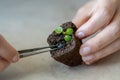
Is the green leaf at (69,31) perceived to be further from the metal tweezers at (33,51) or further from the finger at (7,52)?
the finger at (7,52)

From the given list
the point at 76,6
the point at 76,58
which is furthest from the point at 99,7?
the point at 76,6

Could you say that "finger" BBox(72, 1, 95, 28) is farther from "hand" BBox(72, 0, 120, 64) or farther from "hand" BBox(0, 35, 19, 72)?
"hand" BBox(0, 35, 19, 72)

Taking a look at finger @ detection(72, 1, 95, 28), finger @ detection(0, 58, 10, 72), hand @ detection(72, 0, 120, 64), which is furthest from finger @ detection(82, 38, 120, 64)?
finger @ detection(0, 58, 10, 72)

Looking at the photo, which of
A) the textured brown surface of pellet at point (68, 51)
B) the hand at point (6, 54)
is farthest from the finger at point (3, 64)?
the textured brown surface of pellet at point (68, 51)

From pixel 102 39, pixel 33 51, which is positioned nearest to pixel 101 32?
pixel 102 39

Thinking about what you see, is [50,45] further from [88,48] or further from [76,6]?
[76,6]
